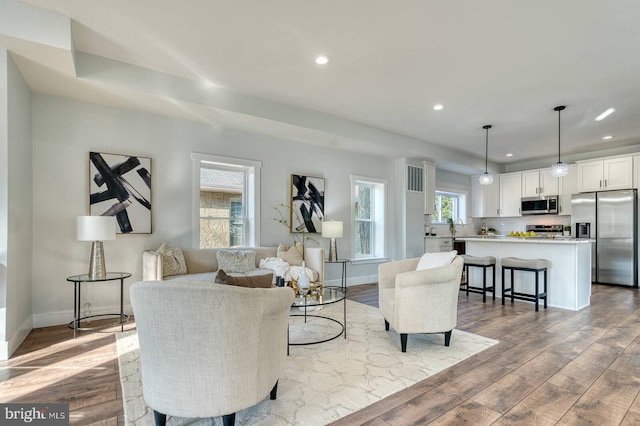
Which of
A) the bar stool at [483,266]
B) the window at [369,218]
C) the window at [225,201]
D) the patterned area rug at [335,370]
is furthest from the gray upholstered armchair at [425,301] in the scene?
the window at [369,218]

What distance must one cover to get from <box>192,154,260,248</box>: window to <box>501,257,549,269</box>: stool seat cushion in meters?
3.65

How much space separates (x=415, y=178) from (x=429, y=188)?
0.46m

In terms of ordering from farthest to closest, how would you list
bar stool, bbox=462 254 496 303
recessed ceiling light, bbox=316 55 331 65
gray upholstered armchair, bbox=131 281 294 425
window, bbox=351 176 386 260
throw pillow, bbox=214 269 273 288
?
1. window, bbox=351 176 386 260
2. bar stool, bbox=462 254 496 303
3. recessed ceiling light, bbox=316 55 331 65
4. throw pillow, bbox=214 269 273 288
5. gray upholstered armchair, bbox=131 281 294 425

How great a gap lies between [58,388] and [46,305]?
1.82 meters

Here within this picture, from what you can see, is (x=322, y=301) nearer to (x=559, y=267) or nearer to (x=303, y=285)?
(x=303, y=285)

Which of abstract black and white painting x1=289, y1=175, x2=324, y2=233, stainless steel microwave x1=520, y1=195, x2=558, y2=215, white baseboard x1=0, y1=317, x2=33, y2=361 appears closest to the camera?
white baseboard x1=0, y1=317, x2=33, y2=361

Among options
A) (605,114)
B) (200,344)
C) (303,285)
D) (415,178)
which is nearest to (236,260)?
(303,285)

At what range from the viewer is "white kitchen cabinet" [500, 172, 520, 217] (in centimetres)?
785

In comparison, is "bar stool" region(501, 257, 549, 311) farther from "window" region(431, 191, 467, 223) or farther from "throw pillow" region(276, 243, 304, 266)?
"window" region(431, 191, 467, 223)

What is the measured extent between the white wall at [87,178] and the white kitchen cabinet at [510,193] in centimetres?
581

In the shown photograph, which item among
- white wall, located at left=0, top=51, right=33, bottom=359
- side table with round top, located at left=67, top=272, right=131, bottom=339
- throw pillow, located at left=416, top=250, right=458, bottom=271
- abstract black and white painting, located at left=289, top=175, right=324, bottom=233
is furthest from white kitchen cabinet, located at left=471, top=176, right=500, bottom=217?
white wall, located at left=0, top=51, right=33, bottom=359

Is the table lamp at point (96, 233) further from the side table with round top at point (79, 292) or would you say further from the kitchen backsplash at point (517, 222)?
the kitchen backsplash at point (517, 222)

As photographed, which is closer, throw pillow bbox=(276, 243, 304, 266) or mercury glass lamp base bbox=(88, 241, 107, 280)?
mercury glass lamp base bbox=(88, 241, 107, 280)

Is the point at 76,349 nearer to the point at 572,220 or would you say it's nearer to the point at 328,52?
the point at 328,52
